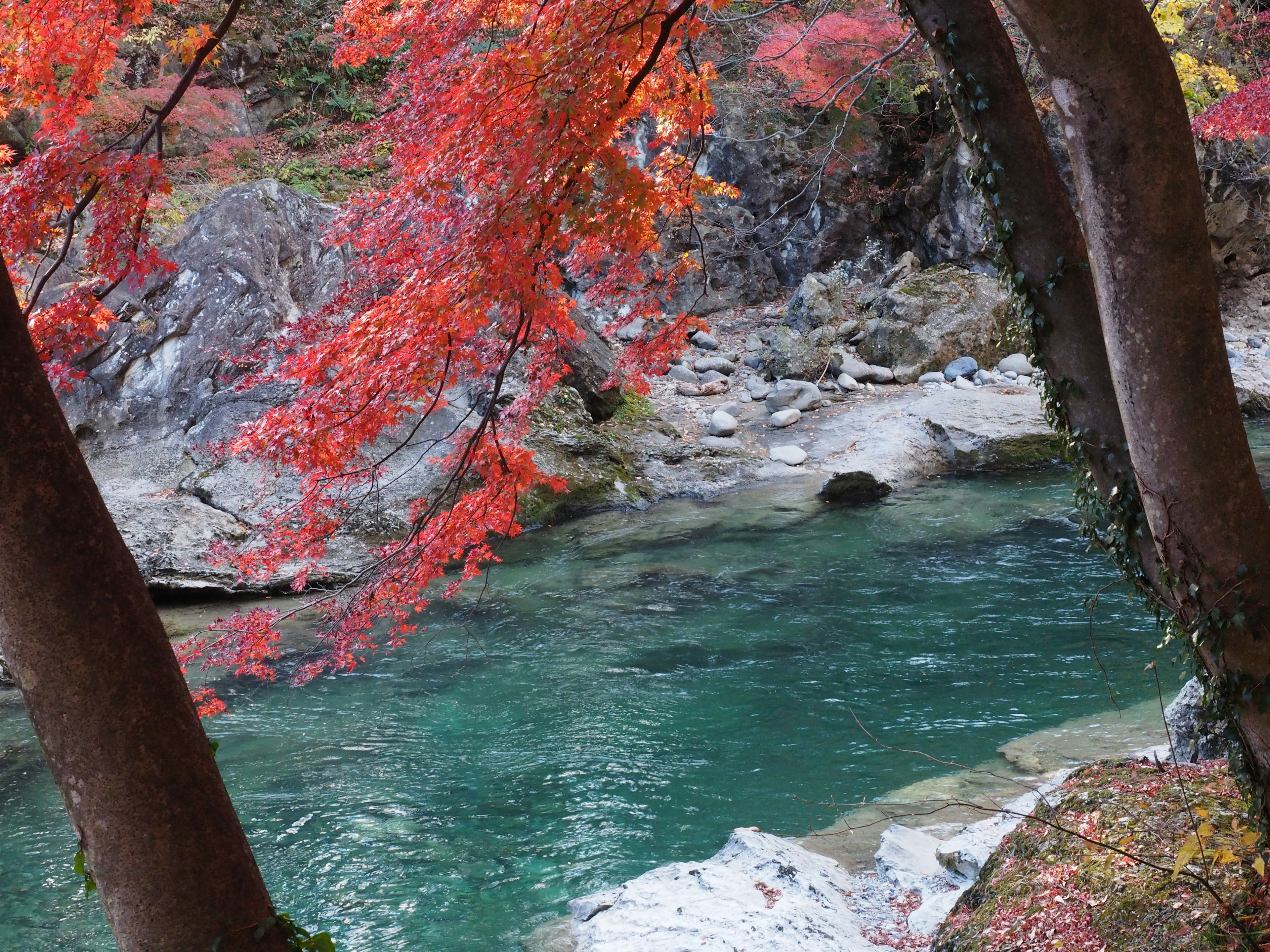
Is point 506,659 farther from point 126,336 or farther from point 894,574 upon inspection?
point 126,336

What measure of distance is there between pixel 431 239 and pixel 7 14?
247 centimetres

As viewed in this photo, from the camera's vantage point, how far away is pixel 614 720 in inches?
273

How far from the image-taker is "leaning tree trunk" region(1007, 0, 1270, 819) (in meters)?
2.38

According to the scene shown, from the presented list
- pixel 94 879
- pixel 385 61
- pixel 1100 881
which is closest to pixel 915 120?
pixel 385 61

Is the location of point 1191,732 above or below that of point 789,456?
below

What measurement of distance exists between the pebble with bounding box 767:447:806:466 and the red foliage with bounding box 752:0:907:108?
5907 millimetres

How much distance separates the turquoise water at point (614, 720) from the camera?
202 inches

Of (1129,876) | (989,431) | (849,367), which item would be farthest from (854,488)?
(1129,876)

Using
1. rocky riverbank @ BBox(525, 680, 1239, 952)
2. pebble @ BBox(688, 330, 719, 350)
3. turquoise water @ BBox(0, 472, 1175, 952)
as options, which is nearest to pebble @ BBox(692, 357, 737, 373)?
pebble @ BBox(688, 330, 719, 350)

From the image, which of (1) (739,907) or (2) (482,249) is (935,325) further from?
(1) (739,907)

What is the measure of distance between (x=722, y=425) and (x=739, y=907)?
424 inches

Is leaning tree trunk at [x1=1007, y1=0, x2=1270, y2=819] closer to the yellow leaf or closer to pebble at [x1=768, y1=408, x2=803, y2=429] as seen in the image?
the yellow leaf

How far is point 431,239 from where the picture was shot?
5.81m

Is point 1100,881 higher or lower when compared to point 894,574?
higher
